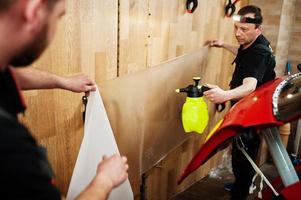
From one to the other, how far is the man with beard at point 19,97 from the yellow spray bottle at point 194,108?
1365 millimetres

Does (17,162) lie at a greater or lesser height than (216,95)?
greater

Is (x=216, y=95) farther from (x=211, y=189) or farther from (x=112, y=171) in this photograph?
(x=211, y=189)

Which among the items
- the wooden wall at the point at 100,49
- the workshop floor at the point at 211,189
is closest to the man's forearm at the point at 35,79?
the wooden wall at the point at 100,49

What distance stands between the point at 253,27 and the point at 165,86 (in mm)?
926

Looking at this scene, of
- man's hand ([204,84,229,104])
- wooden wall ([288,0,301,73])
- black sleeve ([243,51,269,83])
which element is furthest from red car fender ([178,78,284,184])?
wooden wall ([288,0,301,73])

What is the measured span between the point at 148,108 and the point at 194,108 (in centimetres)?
34

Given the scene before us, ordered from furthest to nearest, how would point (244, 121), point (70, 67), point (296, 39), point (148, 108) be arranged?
point (296, 39) < point (148, 108) < point (70, 67) < point (244, 121)

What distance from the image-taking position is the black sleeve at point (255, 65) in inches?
89.1

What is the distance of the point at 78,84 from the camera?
1501 mm

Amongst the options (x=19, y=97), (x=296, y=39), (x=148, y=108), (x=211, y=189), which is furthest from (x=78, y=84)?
(x=296, y=39)

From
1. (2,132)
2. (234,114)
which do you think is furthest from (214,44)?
(2,132)

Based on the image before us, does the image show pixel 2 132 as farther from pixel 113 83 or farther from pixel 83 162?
pixel 113 83

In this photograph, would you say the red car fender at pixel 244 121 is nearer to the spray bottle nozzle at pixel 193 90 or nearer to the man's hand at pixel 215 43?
the spray bottle nozzle at pixel 193 90

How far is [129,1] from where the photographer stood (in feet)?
6.15
